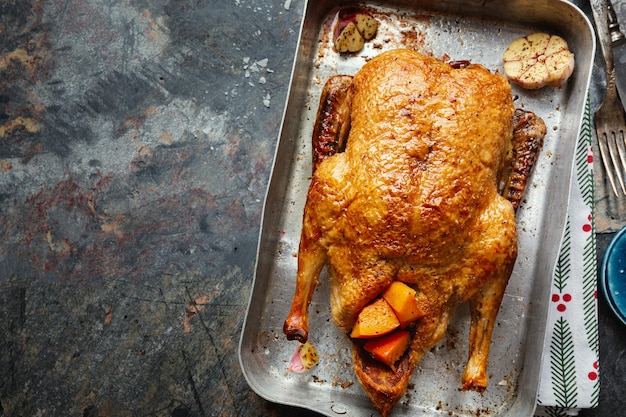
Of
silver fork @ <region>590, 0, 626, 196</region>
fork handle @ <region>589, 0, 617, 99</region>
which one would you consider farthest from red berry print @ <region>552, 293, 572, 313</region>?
fork handle @ <region>589, 0, 617, 99</region>

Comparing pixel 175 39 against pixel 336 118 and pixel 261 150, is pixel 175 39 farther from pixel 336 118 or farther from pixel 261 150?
pixel 336 118

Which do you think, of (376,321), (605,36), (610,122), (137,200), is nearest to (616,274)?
(610,122)

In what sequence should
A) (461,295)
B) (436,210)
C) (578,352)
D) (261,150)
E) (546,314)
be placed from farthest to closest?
1. (261,150)
2. (578,352)
3. (546,314)
4. (461,295)
5. (436,210)

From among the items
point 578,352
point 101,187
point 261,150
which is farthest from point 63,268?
point 578,352

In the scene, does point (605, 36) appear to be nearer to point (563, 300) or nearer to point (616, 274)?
point (616, 274)

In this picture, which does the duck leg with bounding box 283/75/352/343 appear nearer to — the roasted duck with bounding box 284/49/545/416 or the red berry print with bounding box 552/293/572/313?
the roasted duck with bounding box 284/49/545/416
